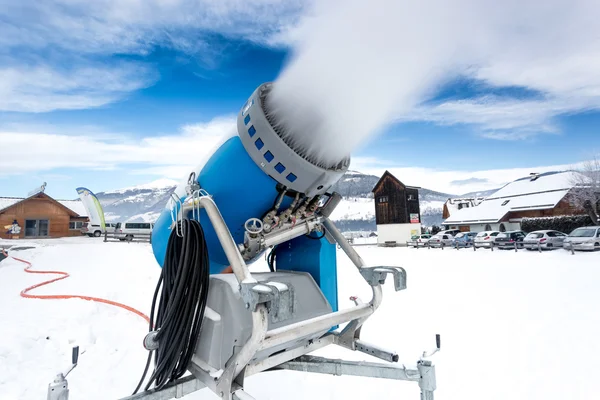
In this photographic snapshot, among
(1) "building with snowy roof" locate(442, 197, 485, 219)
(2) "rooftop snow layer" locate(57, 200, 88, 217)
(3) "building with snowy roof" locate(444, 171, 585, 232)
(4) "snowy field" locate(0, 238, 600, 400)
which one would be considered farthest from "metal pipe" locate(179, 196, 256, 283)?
(1) "building with snowy roof" locate(442, 197, 485, 219)

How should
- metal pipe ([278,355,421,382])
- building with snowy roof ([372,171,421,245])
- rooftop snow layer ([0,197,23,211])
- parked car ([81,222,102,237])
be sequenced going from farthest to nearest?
building with snowy roof ([372,171,421,245]), parked car ([81,222,102,237]), rooftop snow layer ([0,197,23,211]), metal pipe ([278,355,421,382])

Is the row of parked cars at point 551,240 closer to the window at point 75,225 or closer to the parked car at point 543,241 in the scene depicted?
the parked car at point 543,241

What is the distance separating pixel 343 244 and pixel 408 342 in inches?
104

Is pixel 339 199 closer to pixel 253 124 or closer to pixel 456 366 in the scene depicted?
pixel 253 124

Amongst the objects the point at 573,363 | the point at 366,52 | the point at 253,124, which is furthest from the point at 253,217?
the point at 573,363

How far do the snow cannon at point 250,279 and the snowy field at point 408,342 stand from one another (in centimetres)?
78

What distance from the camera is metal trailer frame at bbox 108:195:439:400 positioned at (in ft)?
7.21

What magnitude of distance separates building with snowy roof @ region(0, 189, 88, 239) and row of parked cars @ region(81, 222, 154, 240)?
1.81 meters

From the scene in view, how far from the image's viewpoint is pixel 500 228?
1404 inches

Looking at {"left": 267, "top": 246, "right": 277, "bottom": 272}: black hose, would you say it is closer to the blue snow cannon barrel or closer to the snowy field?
the blue snow cannon barrel

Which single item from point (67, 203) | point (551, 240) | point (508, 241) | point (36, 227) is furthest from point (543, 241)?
point (67, 203)

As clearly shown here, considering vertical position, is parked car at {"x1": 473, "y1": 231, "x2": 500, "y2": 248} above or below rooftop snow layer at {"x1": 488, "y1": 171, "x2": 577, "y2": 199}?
below

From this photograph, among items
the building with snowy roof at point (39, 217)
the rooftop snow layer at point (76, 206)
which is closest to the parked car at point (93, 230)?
the building with snowy roof at point (39, 217)

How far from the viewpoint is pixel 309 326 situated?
8.39ft
